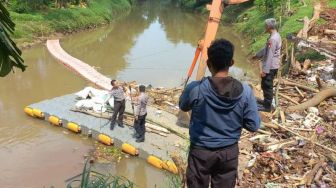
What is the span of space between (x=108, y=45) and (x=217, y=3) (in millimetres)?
17338

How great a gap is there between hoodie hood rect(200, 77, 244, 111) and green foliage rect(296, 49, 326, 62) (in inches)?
450

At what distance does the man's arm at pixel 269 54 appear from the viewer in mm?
8891

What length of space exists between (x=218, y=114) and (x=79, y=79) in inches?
580

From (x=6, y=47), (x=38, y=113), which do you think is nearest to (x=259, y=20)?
(x=38, y=113)

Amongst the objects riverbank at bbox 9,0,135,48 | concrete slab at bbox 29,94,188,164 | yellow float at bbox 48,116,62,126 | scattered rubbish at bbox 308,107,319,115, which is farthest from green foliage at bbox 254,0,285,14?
yellow float at bbox 48,116,62,126

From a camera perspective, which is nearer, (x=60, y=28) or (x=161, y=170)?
(x=161, y=170)

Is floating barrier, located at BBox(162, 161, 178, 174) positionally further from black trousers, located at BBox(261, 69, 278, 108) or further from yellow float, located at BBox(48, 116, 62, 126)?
yellow float, located at BBox(48, 116, 62, 126)

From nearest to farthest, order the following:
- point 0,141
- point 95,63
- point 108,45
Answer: point 0,141 → point 95,63 → point 108,45

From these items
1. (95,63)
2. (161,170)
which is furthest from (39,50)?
(161,170)

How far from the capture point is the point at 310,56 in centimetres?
1466

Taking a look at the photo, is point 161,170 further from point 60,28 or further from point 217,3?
point 60,28

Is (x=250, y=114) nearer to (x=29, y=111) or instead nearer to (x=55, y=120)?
(x=55, y=120)

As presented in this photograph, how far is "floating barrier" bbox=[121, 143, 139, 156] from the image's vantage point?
1055 cm

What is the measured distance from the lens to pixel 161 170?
32.9ft
